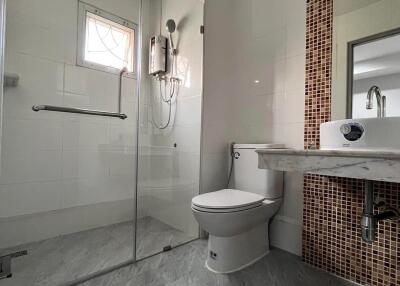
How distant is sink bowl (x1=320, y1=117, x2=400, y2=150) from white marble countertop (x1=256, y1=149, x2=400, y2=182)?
0.28 feet

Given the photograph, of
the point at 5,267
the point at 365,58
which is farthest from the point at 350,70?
the point at 5,267

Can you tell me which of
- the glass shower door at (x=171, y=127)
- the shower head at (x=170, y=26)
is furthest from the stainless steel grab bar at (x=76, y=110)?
the shower head at (x=170, y=26)

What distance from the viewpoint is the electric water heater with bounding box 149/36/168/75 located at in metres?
1.96

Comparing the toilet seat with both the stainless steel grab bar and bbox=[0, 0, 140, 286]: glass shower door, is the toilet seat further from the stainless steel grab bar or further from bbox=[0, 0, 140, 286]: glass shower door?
the stainless steel grab bar

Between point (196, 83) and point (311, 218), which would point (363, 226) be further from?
point (196, 83)

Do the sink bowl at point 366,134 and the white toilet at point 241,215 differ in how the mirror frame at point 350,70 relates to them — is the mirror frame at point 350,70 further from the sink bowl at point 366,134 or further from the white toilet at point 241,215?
the white toilet at point 241,215

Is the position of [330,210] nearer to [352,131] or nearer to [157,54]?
[352,131]

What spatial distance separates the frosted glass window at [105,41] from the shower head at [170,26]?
303 mm

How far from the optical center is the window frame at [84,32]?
178cm

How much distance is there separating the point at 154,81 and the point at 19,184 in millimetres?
1295

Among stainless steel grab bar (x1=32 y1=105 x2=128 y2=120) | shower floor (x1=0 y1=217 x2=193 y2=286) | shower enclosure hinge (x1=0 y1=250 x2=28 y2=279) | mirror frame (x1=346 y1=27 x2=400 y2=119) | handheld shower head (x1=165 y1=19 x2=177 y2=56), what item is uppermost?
handheld shower head (x1=165 y1=19 x2=177 y2=56)

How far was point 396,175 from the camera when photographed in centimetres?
69

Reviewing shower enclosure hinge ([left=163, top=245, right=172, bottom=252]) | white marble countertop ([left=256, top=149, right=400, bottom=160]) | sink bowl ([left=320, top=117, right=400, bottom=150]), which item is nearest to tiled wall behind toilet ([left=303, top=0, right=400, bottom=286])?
sink bowl ([left=320, top=117, right=400, bottom=150])

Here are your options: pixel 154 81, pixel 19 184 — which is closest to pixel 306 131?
pixel 154 81
